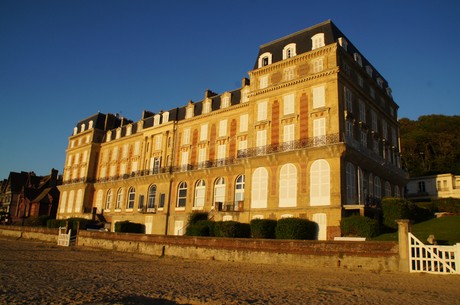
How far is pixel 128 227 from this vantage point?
116 feet

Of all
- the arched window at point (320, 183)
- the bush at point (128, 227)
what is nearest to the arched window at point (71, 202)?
the bush at point (128, 227)

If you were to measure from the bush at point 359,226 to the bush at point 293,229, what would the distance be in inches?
86.8

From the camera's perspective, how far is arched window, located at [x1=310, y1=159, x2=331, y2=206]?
2455 cm

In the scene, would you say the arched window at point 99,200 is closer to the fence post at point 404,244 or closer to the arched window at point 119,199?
the arched window at point 119,199

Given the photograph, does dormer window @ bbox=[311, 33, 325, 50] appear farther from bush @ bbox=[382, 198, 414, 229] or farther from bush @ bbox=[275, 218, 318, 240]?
bush @ bbox=[275, 218, 318, 240]

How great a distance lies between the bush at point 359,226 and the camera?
21473mm

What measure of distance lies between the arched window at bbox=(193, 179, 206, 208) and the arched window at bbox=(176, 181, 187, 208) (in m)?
1.62

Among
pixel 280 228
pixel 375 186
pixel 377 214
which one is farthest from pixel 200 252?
pixel 375 186

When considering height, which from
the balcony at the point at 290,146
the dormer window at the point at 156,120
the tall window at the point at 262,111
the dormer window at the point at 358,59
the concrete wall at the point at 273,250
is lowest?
the concrete wall at the point at 273,250

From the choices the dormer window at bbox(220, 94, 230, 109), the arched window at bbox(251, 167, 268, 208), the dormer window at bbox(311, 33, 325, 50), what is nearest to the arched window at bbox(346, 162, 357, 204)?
the arched window at bbox(251, 167, 268, 208)

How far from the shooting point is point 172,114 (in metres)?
42.4

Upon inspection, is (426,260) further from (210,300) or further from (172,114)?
(172,114)

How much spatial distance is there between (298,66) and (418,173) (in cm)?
3284

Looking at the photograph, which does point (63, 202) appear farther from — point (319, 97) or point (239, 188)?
point (319, 97)
